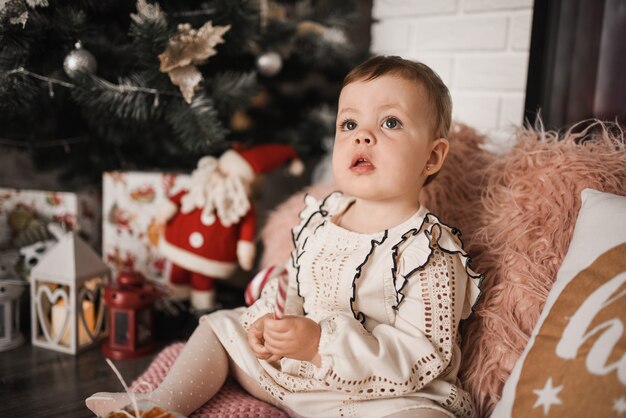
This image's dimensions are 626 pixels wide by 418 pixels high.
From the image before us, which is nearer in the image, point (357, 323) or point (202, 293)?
point (357, 323)

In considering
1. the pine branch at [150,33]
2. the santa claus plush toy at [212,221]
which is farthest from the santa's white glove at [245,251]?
the pine branch at [150,33]

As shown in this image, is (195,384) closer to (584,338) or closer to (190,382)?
(190,382)

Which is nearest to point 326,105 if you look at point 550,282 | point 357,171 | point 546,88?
point 546,88

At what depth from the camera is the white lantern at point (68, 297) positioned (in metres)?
1.17

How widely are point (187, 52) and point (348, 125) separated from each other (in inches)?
18.2

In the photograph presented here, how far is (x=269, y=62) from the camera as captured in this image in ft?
4.82

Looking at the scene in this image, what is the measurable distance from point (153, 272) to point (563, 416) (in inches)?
42.6

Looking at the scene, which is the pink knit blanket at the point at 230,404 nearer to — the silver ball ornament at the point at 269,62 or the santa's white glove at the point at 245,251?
the santa's white glove at the point at 245,251

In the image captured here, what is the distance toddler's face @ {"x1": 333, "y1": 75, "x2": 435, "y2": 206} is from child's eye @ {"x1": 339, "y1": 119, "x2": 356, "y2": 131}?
0.7 inches

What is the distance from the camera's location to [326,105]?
1733mm

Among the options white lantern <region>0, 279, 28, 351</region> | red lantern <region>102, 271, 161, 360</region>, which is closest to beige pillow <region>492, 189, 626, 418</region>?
red lantern <region>102, 271, 161, 360</region>

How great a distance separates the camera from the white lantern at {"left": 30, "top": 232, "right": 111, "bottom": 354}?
3.84ft

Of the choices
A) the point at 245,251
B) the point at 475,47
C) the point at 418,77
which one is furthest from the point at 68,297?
the point at 475,47

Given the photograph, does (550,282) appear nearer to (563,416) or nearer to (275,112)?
(563,416)
